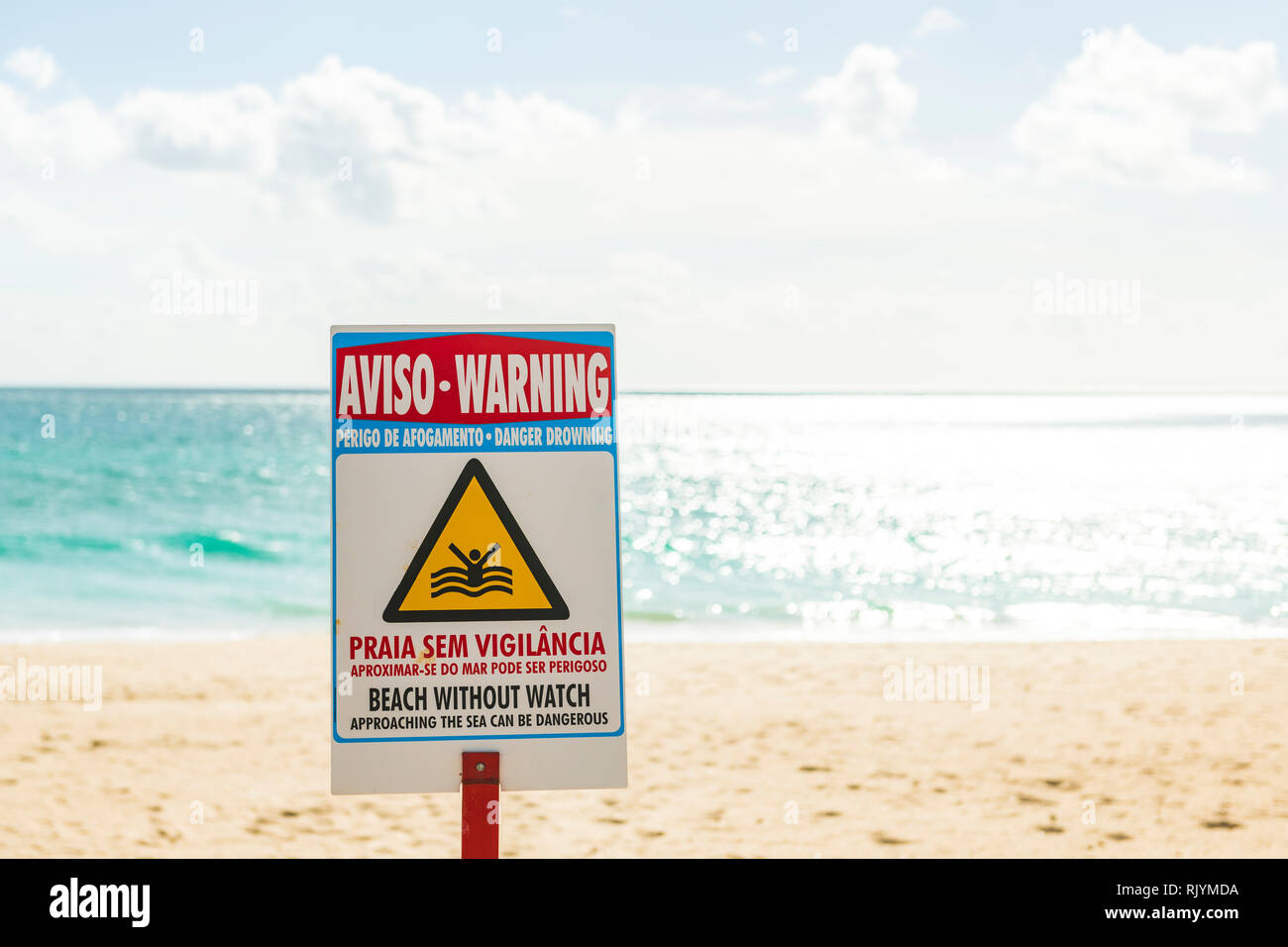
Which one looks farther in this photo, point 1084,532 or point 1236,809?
point 1084,532

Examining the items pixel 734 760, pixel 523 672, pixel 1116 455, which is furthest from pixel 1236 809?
pixel 1116 455

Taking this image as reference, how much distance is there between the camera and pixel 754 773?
6.80 m

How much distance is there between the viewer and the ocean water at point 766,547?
17.3 meters

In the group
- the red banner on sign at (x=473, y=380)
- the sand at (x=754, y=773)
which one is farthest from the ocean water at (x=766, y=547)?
the sand at (x=754, y=773)

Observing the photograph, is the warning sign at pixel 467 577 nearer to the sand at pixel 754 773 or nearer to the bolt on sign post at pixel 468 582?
the bolt on sign post at pixel 468 582

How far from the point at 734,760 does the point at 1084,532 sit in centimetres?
2551

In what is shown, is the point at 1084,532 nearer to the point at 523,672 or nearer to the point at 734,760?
the point at 734,760

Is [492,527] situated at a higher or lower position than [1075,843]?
higher

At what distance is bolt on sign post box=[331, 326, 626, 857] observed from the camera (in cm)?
216

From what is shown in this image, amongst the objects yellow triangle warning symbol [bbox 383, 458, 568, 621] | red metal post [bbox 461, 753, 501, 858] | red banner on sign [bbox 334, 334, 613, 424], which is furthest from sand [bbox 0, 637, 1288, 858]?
red banner on sign [bbox 334, 334, 613, 424]

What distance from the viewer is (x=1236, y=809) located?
6043mm

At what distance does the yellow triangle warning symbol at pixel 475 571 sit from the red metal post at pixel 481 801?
317mm

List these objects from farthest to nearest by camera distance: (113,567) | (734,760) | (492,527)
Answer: (113,567) < (734,760) < (492,527)

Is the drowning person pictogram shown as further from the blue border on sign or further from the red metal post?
→ the red metal post
